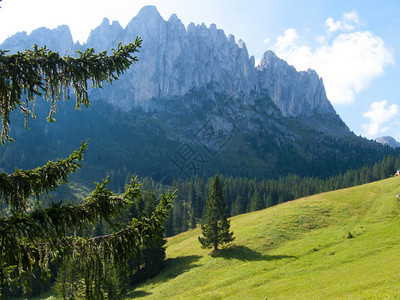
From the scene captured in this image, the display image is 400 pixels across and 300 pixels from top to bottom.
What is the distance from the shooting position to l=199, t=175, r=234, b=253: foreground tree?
→ 50.0 m

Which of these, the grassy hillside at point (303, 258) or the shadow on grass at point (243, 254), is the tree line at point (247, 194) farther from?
the shadow on grass at point (243, 254)

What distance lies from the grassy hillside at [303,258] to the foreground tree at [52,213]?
23015 mm

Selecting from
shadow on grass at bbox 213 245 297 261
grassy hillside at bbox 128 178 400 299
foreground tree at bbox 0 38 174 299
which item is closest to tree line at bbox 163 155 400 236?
grassy hillside at bbox 128 178 400 299

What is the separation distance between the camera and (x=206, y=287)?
36.5m

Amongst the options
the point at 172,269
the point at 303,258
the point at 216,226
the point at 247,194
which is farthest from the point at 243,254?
the point at 247,194

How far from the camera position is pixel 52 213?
685 cm

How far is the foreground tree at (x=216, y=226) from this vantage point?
49969mm

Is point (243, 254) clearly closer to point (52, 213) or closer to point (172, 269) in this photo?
point (172, 269)

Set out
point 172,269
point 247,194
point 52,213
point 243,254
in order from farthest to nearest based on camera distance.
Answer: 1. point 247,194
2. point 172,269
3. point 243,254
4. point 52,213

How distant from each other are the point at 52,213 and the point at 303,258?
39861 millimetres

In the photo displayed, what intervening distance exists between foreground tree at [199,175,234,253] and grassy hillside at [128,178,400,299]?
225cm

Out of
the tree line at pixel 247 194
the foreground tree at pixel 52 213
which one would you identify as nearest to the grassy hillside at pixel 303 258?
the foreground tree at pixel 52 213

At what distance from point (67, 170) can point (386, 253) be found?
3964 cm

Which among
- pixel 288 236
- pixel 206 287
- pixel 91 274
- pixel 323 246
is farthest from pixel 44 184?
pixel 288 236
